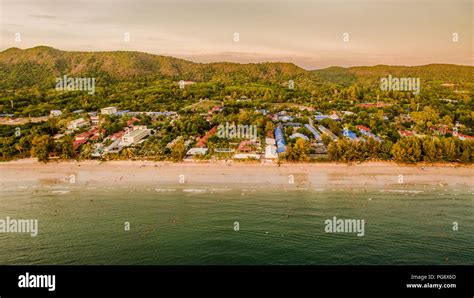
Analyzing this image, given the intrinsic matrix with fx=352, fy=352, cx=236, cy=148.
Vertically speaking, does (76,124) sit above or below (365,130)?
above

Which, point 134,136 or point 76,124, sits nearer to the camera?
point 134,136

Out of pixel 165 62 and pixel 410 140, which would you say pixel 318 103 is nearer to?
pixel 410 140

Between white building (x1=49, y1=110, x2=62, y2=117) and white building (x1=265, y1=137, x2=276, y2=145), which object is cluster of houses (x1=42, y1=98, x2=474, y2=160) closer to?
white building (x1=265, y1=137, x2=276, y2=145)

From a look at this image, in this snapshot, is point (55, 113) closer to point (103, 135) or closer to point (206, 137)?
point (103, 135)

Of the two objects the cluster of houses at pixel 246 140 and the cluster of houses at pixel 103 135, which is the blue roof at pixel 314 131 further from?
the cluster of houses at pixel 103 135

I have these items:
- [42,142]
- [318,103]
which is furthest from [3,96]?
[318,103]

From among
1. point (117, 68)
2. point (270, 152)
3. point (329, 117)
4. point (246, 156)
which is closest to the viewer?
point (246, 156)

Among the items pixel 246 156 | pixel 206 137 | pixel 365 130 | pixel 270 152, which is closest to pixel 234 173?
pixel 246 156
